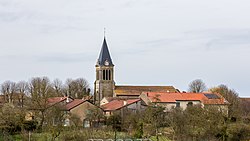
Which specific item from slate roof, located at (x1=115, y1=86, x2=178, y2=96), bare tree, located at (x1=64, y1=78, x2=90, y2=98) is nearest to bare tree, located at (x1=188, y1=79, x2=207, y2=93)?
slate roof, located at (x1=115, y1=86, x2=178, y2=96)

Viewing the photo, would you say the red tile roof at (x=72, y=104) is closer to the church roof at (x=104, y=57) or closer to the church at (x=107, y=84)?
the church at (x=107, y=84)

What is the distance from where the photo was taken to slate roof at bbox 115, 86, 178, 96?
83169 mm

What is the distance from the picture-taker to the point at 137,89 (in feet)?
278

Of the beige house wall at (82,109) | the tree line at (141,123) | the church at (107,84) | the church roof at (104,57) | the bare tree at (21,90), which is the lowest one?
the tree line at (141,123)

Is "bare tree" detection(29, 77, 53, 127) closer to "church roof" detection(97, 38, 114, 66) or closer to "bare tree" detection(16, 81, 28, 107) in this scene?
"bare tree" detection(16, 81, 28, 107)

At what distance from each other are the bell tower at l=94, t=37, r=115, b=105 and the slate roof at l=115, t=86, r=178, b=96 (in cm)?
157

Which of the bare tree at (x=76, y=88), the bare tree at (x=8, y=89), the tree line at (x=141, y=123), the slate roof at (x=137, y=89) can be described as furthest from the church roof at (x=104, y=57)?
the tree line at (x=141, y=123)

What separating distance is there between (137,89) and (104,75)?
21.7ft

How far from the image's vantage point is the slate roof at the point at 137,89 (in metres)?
83.2

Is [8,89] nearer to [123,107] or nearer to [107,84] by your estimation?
[123,107]

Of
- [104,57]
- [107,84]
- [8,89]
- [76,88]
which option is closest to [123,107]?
[8,89]

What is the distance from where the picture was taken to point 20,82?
65.4m

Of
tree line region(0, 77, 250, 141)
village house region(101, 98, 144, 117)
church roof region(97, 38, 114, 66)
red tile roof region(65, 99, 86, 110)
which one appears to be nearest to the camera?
tree line region(0, 77, 250, 141)

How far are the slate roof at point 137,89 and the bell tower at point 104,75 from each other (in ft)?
5.16
